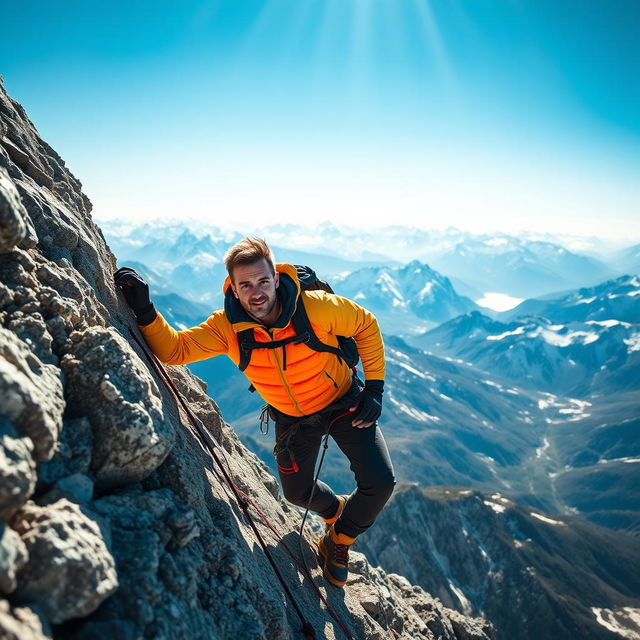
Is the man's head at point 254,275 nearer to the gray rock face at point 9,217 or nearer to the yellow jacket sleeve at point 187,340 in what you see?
the yellow jacket sleeve at point 187,340

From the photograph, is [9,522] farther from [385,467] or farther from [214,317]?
[385,467]

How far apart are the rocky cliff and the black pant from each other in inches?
53.2

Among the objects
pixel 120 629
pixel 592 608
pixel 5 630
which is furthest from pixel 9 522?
pixel 592 608

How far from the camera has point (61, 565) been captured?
340 cm

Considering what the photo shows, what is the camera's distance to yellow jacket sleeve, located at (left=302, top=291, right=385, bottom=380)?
24.3 ft

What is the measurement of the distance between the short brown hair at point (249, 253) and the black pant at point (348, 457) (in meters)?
3.40

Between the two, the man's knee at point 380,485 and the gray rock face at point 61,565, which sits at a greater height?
the man's knee at point 380,485

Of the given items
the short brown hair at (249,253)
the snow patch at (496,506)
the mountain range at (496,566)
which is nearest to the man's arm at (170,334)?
the short brown hair at (249,253)

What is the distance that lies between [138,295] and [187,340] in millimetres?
1343

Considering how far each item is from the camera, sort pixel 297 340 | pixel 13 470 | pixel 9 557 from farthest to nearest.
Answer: pixel 297 340 < pixel 13 470 < pixel 9 557

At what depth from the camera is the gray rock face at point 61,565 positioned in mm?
3309

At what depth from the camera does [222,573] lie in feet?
19.4

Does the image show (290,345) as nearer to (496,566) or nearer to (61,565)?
(61,565)

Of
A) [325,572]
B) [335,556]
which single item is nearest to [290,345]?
[335,556]
